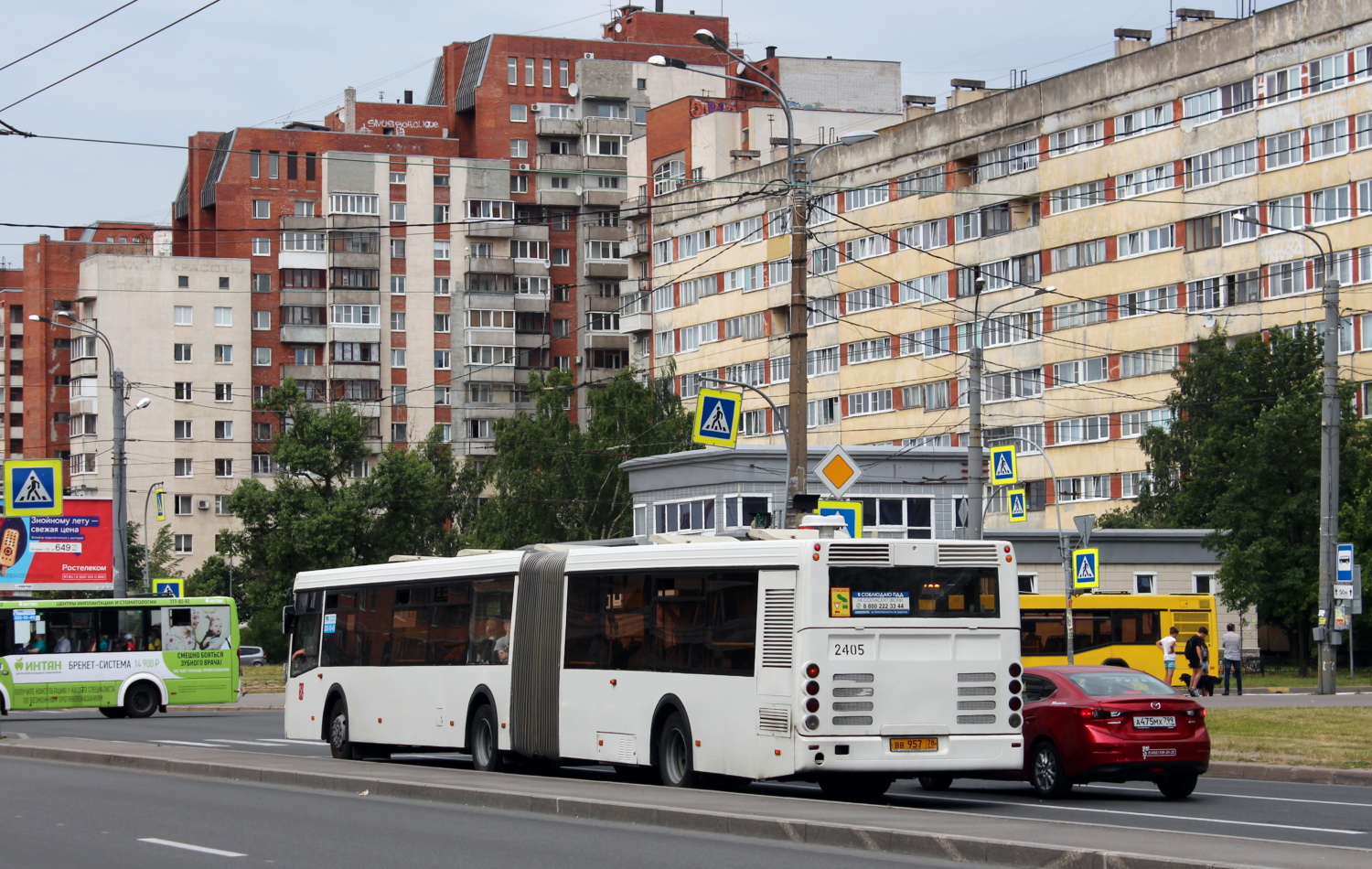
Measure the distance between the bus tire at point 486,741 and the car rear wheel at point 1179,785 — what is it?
7702 millimetres

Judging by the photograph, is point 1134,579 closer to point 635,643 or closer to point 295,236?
point 635,643

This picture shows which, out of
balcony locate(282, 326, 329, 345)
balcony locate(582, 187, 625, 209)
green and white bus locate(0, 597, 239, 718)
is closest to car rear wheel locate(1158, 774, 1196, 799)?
green and white bus locate(0, 597, 239, 718)

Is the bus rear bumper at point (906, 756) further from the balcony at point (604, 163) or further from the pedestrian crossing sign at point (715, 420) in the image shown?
the balcony at point (604, 163)

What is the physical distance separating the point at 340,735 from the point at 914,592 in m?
10.7

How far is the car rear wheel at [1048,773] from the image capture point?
19156mm

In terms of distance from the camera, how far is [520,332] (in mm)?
115312

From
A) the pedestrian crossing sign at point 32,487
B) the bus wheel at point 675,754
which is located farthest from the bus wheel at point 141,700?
the bus wheel at point 675,754

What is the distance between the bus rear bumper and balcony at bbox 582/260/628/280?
97.2 meters

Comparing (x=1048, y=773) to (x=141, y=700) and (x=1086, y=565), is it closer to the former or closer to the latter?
(x=1086, y=565)

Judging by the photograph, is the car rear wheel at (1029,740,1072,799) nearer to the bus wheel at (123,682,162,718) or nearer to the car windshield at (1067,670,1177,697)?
the car windshield at (1067,670,1177,697)

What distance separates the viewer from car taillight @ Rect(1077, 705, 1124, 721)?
1883 cm

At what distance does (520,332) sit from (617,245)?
26.5ft

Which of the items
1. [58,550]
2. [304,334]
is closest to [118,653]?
[58,550]

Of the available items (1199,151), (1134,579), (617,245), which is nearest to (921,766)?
(1134,579)
